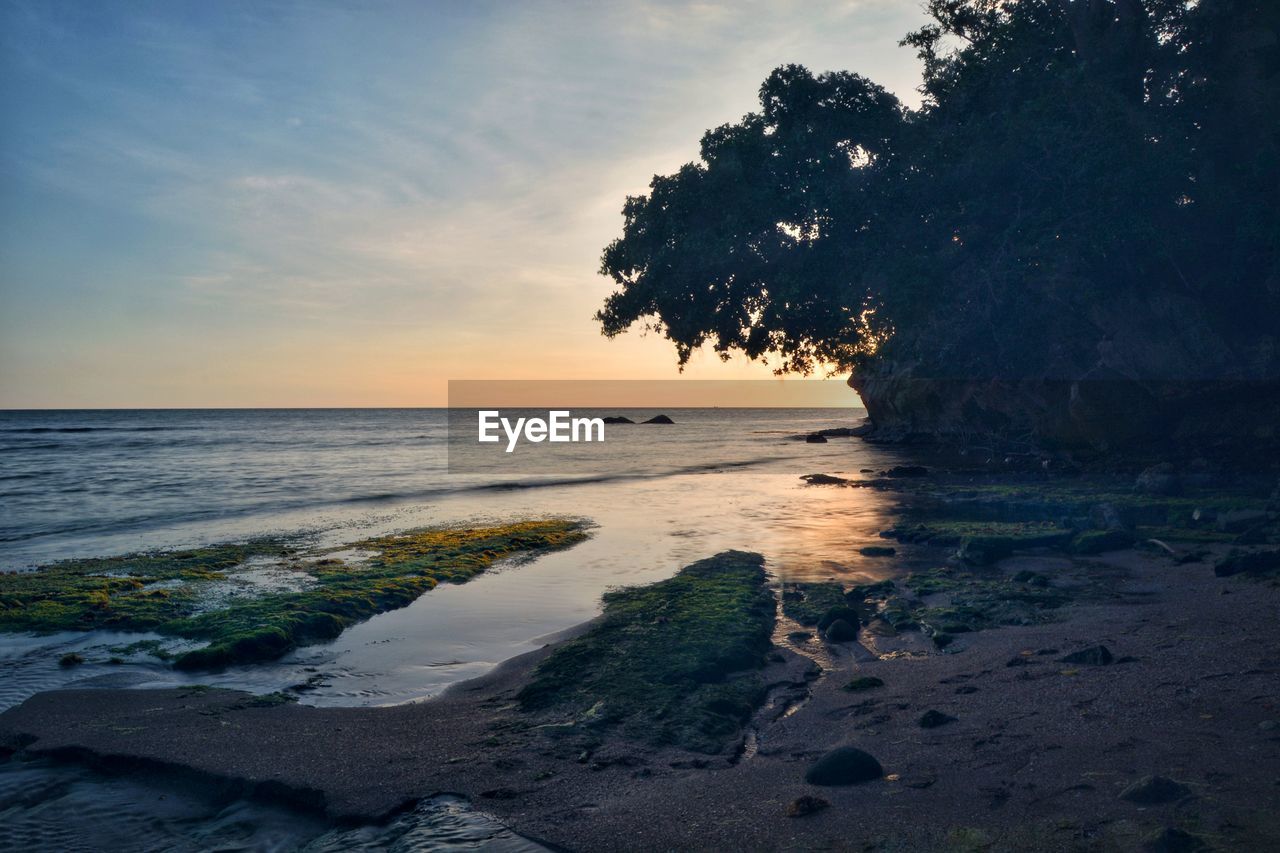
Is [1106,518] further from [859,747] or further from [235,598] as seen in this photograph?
[235,598]

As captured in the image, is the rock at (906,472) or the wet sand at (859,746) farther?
the rock at (906,472)

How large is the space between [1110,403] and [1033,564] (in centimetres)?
1436

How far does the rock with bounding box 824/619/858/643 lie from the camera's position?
30.4ft

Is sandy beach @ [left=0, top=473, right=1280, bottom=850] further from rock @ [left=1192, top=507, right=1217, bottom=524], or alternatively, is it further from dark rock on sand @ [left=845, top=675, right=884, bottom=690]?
rock @ [left=1192, top=507, right=1217, bottom=524]

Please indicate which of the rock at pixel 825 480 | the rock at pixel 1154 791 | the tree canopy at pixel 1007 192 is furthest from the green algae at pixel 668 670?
the rock at pixel 825 480

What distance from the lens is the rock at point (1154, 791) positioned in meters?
4.51

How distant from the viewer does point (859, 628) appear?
969cm

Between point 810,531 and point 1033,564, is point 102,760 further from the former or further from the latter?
point 810,531

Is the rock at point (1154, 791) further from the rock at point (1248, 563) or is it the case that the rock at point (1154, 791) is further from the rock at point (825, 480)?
the rock at point (825, 480)

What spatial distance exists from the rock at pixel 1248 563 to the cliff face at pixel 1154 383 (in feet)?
42.4

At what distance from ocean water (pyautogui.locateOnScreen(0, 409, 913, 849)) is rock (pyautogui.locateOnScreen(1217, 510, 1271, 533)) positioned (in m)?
5.62

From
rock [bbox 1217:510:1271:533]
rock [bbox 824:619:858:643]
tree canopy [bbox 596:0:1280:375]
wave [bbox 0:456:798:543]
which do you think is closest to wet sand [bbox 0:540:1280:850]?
rock [bbox 824:619:858:643]

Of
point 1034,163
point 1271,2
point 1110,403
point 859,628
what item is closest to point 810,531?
point 859,628

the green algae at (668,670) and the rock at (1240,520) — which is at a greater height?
the rock at (1240,520)
